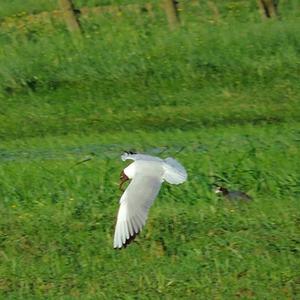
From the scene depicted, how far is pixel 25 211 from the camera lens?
7645 millimetres

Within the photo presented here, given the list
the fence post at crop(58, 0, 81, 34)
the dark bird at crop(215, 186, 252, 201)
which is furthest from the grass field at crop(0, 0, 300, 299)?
the fence post at crop(58, 0, 81, 34)

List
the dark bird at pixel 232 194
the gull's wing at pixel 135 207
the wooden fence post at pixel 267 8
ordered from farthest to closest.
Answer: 1. the wooden fence post at pixel 267 8
2. the dark bird at pixel 232 194
3. the gull's wing at pixel 135 207

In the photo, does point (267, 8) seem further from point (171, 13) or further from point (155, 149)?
point (155, 149)

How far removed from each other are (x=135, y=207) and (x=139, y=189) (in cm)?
20

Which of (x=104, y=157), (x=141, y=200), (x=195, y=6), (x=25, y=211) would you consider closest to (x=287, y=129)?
(x=104, y=157)

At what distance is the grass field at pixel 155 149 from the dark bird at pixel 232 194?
6cm

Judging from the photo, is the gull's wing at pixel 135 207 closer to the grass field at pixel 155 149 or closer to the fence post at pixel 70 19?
the grass field at pixel 155 149

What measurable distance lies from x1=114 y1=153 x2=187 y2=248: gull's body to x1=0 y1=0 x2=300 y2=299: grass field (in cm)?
22

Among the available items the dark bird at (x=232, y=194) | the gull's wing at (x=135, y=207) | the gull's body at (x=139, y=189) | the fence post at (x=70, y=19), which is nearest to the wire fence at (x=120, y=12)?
the fence post at (x=70, y=19)

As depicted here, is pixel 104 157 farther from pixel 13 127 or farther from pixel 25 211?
pixel 13 127

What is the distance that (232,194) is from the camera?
7.63m

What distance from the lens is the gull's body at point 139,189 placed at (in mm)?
6184

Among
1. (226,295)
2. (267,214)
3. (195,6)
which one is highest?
(226,295)

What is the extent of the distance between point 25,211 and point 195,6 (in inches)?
409
